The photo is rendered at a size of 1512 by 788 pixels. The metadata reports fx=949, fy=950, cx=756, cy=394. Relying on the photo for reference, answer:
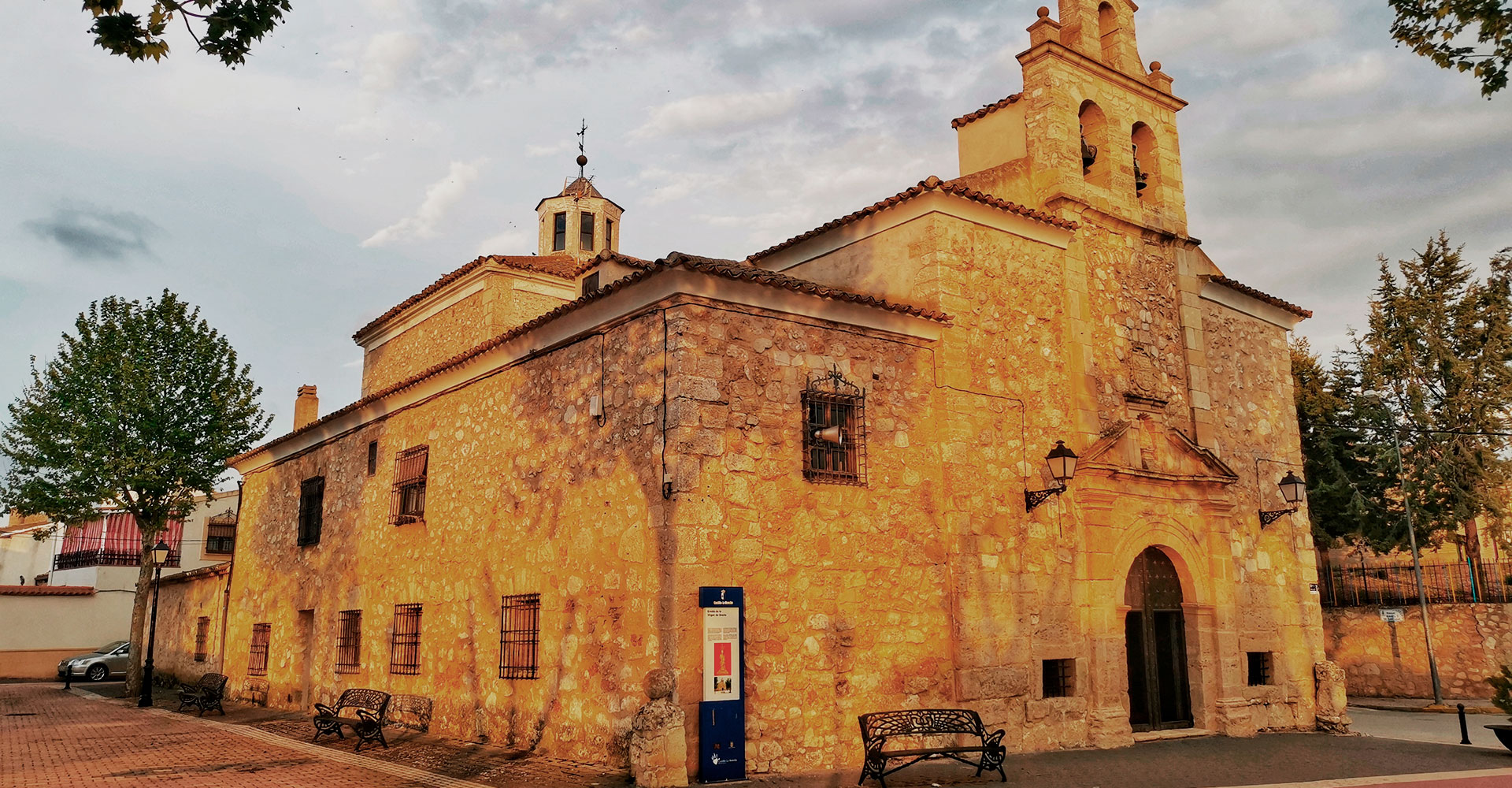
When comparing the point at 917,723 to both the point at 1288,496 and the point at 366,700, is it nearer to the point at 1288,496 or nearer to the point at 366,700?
the point at 366,700

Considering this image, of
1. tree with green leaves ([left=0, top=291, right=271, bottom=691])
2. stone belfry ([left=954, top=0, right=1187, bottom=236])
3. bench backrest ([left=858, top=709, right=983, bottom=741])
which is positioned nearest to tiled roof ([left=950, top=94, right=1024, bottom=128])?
stone belfry ([left=954, top=0, right=1187, bottom=236])

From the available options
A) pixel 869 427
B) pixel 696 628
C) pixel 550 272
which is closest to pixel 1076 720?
pixel 869 427

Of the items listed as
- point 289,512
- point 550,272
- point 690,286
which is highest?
point 550,272

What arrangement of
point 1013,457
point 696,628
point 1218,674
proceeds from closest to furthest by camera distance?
point 696,628
point 1013,457
point 1218,674

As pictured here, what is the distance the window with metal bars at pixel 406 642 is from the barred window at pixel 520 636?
246cm

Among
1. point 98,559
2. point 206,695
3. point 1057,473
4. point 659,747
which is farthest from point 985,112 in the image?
point 98,559

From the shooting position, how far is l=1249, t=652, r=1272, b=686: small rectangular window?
13.9 meters

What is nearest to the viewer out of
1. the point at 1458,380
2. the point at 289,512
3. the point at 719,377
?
the point at 719,377

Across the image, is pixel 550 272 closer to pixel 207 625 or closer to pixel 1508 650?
pixel 207 625

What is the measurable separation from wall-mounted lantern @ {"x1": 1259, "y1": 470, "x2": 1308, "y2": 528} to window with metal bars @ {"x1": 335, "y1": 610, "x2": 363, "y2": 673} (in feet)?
46.1

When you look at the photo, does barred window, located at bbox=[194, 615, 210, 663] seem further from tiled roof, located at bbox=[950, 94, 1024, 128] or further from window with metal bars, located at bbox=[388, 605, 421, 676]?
tiled roof, located at bbox=[950, 94, 1024, 128]

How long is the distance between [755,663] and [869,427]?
2917mm

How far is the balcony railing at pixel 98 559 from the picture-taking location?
103 feet

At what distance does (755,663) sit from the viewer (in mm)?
9289
